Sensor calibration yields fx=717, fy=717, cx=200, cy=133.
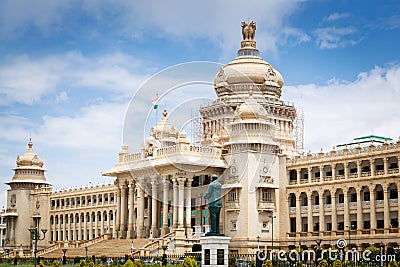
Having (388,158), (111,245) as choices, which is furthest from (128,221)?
(388,158)

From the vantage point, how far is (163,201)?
2857 inches

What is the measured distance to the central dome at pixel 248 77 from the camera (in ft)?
273

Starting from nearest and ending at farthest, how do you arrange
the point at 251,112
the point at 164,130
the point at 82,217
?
the point at 251,112 < the point at 164,130 < the point at 82,217

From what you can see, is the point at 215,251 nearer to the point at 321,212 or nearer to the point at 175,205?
the point at 175,205

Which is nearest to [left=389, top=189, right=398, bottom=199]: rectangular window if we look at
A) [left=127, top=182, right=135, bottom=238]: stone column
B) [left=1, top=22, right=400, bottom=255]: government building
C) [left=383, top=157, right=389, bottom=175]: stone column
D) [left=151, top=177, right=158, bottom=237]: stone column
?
[left=1, top=22, right=400, bottom=255]: government building

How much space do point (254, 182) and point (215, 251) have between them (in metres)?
30.7

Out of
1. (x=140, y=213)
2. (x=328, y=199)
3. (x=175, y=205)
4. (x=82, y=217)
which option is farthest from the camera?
(x=82, y=217)

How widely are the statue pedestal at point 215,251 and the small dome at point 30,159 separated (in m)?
68.7

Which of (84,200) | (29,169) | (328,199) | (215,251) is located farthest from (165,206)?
(29,169)

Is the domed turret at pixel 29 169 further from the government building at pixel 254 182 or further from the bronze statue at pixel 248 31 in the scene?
the bronze statue at pixel 248 31

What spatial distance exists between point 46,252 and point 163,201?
1605 centimetres

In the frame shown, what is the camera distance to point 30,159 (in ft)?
Result: 343

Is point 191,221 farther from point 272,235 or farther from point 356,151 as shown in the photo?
point 356,151

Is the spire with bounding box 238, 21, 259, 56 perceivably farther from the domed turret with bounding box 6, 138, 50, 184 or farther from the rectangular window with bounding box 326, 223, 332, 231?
the domed turret with bounding box 6, 138, 50, 184
